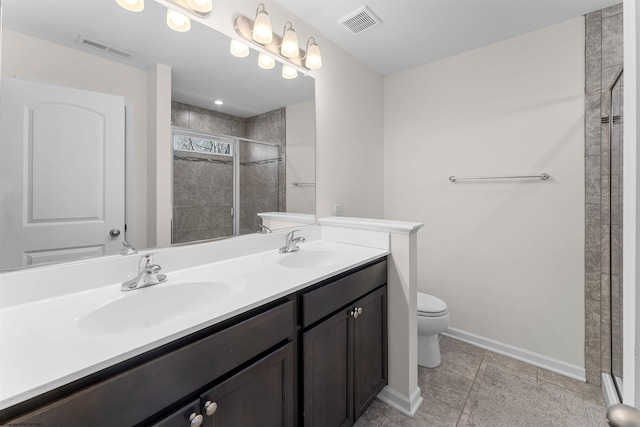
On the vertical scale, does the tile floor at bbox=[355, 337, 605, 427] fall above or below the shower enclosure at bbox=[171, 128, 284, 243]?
below

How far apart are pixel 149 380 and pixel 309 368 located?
0.61 m

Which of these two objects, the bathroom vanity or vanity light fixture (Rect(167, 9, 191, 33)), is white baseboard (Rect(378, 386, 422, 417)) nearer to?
the bathroom vanity

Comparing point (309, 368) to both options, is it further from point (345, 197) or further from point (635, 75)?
point (345, 197)

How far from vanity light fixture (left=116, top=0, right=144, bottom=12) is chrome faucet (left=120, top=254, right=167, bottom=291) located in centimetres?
98

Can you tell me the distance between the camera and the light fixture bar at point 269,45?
146cm

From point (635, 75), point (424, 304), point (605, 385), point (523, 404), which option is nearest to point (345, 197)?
point (424, 304)

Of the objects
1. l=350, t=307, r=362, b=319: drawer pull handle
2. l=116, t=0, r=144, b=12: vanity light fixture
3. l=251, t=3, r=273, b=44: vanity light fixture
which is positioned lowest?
l=350, t=307, r=362, b=319: drawer pull handle

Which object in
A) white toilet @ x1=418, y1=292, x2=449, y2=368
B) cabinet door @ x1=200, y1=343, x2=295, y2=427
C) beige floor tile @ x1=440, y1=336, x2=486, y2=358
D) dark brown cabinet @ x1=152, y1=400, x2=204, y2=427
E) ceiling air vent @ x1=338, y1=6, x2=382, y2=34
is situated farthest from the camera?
beige floor tile @ x1=440, y1=336, x2=486, y2=358

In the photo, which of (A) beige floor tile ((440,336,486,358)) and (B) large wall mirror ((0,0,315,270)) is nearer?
(B) large wall mirror ((0,0,315,270))

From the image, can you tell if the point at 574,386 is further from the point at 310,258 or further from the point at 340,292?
the point at 310,258

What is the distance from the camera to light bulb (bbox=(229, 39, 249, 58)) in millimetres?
1449

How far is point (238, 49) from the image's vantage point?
4.84 ft

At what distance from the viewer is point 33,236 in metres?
0.90

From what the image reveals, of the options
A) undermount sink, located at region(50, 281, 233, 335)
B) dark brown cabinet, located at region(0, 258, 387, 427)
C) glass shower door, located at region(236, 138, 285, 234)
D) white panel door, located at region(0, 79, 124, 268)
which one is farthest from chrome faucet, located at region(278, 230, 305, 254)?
white panel door, located at region(0, 79, 124, 268)
